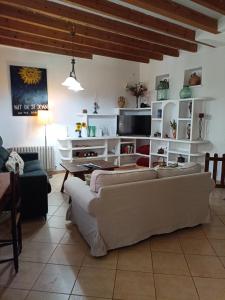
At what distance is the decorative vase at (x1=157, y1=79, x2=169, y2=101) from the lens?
221 inches

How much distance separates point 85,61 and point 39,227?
425 cm

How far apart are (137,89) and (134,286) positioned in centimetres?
530

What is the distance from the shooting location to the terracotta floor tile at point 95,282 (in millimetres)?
1854

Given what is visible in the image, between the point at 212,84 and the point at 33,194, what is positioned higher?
the point at 212,84

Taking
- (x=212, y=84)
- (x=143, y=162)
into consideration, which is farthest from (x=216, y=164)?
(x=143, y=162)

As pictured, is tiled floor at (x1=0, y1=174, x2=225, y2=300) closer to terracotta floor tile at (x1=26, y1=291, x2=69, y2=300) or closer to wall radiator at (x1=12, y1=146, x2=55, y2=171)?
terracotta floor tile at (x1=26, y1=291, x2=69, y2=300)

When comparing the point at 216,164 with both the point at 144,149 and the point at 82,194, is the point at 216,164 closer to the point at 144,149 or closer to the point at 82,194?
the point at 144,149

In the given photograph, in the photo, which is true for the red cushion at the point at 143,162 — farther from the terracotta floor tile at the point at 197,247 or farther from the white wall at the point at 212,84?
the terracotta floor tile at the point at 197,247

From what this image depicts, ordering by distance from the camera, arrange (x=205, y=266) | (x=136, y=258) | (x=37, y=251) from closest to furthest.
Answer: (x=205, y=266) → (x=136, y=258) → (x=37, y=251)

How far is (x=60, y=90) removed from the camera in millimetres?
5520

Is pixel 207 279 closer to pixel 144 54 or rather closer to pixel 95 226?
pixel 95 226

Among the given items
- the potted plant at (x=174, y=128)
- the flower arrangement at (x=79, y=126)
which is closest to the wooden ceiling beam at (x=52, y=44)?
the flower arrangement at (x=79, y=126)

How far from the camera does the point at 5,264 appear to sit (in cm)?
219

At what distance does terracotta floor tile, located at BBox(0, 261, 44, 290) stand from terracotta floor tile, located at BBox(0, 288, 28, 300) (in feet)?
0.15
